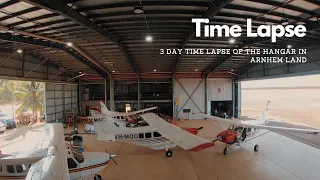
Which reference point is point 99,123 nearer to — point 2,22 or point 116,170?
point 116,170

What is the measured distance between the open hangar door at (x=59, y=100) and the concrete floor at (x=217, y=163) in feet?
21.2

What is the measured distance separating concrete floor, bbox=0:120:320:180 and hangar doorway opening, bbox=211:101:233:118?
35.9ft

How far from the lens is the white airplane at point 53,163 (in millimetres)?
3926

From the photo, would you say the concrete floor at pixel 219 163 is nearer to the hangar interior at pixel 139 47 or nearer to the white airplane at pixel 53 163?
the white airplane at pixel 53 163

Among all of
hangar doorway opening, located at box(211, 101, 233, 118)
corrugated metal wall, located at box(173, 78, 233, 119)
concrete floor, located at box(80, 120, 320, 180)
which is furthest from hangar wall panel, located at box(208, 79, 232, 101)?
concrete floor, located at box(80, 120, 320, 180)

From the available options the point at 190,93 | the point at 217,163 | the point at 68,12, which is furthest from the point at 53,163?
the point at 190,93

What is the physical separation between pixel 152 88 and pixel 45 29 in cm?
1775

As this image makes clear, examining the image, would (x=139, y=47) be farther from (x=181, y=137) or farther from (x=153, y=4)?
(x=181, y=137)

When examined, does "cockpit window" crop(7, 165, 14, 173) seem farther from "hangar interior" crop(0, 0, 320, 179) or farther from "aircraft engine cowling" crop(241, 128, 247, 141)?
"aircraft engine cowling" crop(241, 128, 247, 141)

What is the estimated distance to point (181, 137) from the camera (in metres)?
7.95

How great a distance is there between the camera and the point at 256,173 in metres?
7.84

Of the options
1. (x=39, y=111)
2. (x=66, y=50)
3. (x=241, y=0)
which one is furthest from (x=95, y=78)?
(x=241, y=0)

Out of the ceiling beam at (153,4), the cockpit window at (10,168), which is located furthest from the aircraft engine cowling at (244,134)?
the cockpit window at (10,168)

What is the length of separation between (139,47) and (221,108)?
16578mm
